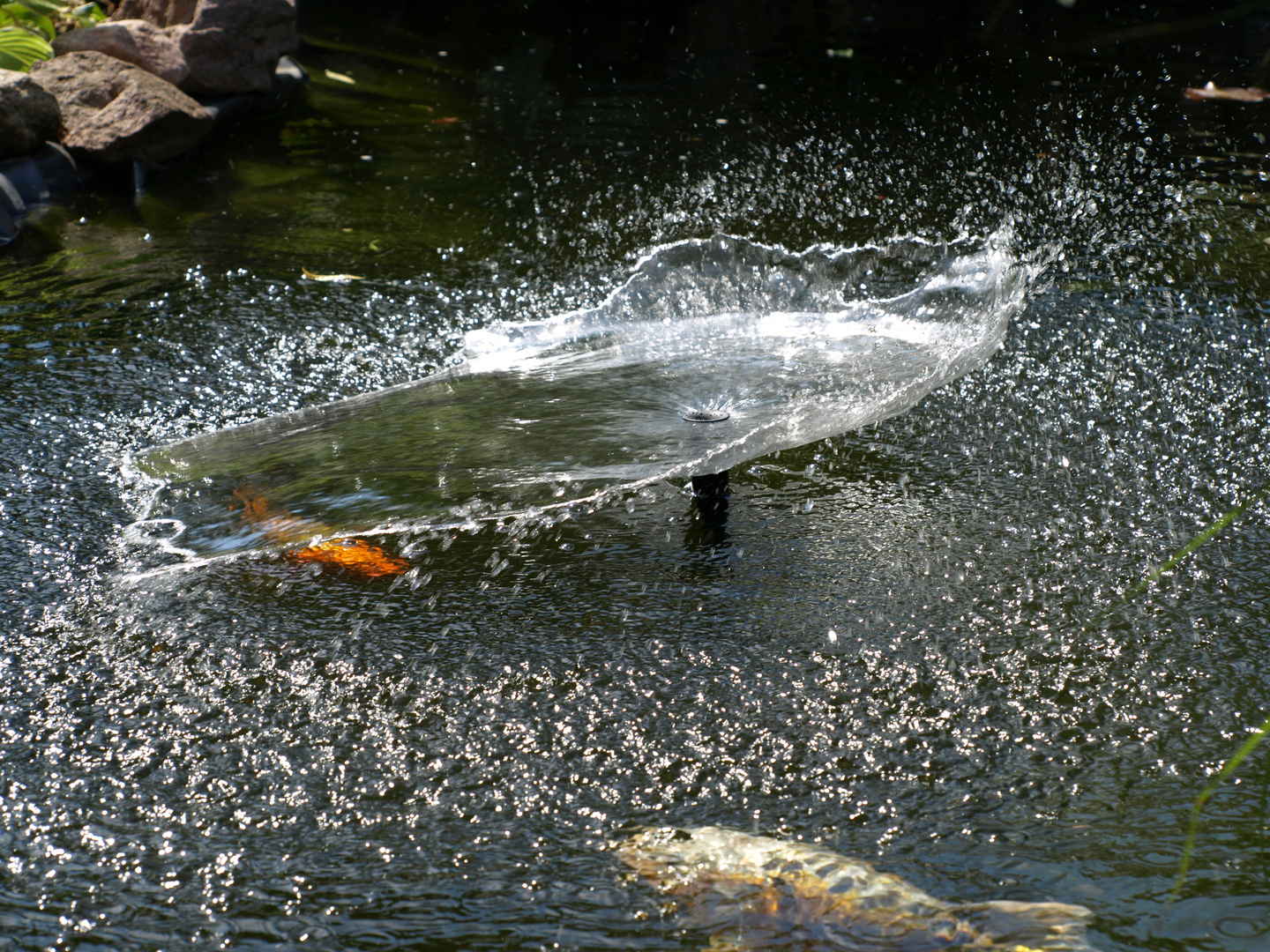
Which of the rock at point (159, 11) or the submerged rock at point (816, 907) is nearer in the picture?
the submerged rock at point (816, 907)

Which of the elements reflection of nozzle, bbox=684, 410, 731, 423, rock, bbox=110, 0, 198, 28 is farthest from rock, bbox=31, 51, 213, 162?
reflection of nozzle, bbox=684, 410, 731, 423

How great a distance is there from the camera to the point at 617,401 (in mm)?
3846

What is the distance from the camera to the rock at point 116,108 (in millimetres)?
6375

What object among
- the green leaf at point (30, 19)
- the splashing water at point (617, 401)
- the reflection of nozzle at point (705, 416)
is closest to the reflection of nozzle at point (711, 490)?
the splashing water at point (617, 401)

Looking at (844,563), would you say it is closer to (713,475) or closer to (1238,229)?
(713,475)

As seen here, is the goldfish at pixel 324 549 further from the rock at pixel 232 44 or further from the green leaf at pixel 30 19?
the green leaf at pixel 30 19

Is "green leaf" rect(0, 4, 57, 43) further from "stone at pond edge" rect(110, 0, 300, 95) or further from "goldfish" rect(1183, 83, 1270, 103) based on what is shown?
"goldfish" rect(1183, 83, 1270, 103)

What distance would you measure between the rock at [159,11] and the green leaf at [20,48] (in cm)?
91

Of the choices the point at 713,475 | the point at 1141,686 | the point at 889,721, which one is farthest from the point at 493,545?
the point at 1141,686

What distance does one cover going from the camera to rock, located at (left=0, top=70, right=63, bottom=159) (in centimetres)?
596

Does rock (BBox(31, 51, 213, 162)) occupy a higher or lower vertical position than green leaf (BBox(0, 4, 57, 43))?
lower

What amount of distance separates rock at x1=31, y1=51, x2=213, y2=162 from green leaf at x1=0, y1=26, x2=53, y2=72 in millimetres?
95

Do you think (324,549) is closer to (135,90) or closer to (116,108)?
(116,108)

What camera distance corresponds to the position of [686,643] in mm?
2873
